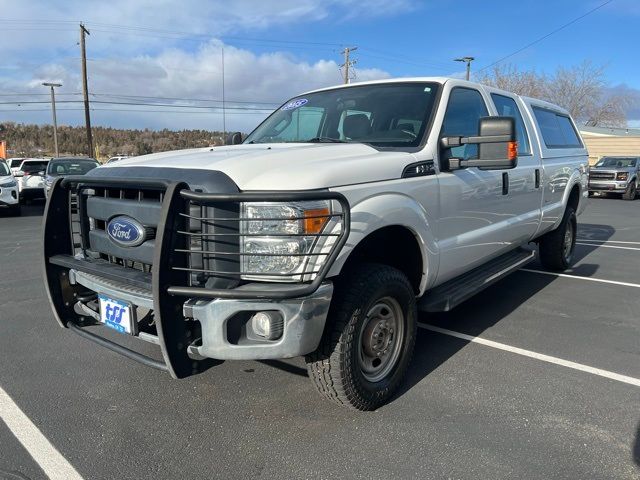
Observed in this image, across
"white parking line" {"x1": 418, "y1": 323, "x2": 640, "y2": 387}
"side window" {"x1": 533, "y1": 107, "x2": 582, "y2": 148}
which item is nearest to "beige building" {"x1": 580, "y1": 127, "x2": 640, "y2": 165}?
"side window" {"x1": 533, "y1": 107, "x2": 582, "y2": 148}

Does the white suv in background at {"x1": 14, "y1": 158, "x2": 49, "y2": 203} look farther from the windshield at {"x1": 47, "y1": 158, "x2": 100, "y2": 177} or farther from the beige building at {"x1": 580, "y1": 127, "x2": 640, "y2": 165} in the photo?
the beige building at {"x1": 580, "y1": 127, "x2": 640, "y2": 165}

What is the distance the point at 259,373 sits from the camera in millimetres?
3617

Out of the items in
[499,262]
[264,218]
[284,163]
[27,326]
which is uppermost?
[284,163]

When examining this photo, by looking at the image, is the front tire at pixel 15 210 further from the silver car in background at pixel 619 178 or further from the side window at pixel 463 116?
the silver car in background at pixel 619 178

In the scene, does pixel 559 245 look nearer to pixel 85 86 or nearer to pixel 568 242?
pixel 568 242

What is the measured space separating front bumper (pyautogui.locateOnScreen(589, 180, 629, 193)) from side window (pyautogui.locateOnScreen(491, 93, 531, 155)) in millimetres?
17519

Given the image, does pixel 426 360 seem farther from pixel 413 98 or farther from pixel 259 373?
pixel 413 98

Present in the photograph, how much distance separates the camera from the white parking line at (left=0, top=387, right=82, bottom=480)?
2.52 metres

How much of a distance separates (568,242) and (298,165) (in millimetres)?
5386

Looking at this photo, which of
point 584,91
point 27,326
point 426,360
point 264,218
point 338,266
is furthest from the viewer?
point 584,91

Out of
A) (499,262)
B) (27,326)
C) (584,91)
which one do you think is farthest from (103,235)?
(584,91)

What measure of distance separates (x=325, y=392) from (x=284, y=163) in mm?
1307

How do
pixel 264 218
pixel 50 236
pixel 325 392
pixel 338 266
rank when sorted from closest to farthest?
pixel 264 218, pixel 338 266, pixel 325 392, pixel 50 236

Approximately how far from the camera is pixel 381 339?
3.19 m
